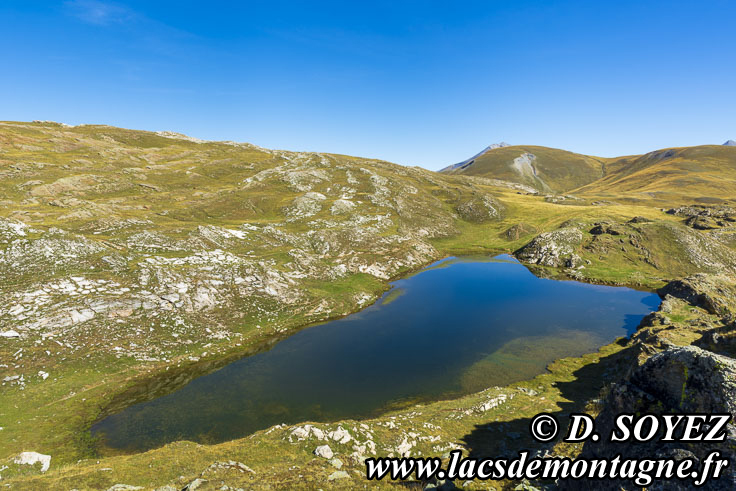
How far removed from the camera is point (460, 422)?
2581cm

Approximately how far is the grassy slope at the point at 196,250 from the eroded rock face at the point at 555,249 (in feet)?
12.3

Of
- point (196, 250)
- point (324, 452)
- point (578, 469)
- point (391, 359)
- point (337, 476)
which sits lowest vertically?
point (391, 359)

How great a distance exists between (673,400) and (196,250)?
6786cm

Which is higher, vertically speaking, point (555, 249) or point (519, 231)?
point (519, 231)

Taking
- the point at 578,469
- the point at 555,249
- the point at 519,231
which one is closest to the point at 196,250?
the point at 578,469

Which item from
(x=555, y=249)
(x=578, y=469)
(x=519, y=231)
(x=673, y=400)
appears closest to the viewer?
(x=673, y=400)

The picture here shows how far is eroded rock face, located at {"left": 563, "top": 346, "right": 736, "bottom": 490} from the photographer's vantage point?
9.61m

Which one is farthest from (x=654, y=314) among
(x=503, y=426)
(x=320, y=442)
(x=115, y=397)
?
(x=115, y=397)

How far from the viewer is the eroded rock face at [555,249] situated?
82938 mm

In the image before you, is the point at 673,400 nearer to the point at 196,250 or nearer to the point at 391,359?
the point at 391,359

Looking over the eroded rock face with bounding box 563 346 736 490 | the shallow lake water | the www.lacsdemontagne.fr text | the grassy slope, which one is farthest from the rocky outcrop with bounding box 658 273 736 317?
the www.lacsdemontagne.fr text

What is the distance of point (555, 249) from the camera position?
87125mm

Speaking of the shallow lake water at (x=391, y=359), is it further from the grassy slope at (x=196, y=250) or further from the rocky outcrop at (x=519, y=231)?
the rocky outcrop at (x=519, y=231)

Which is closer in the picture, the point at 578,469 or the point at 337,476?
the point at 578,469
